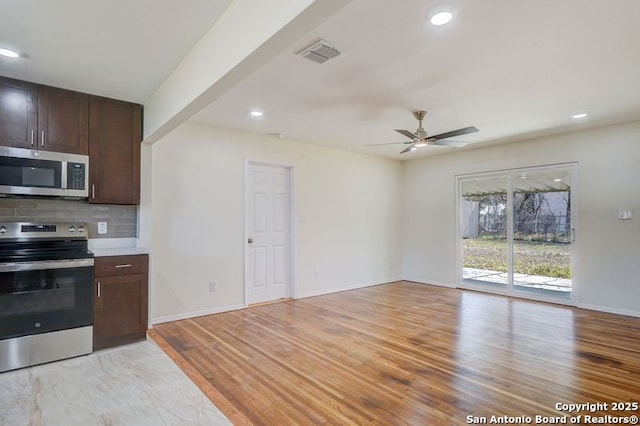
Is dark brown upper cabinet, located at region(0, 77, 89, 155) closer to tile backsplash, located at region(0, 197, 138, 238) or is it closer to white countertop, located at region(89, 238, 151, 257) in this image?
tile backsplash, located at region(0, 197, 138, 238)

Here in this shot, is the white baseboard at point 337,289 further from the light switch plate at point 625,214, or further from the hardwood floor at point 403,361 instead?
the light switch plate at point 625,214

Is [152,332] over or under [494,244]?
under

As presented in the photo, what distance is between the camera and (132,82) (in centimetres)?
314

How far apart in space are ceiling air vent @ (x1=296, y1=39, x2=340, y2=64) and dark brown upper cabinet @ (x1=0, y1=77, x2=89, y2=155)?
7.57 feet

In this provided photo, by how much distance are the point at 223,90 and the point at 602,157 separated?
5.12 meters

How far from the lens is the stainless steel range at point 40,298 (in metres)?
2.73

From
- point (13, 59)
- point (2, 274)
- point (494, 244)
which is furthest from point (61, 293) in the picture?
point (494, 244)

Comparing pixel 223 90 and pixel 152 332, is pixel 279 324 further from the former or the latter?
pixel 223 90

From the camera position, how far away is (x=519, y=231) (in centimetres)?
560

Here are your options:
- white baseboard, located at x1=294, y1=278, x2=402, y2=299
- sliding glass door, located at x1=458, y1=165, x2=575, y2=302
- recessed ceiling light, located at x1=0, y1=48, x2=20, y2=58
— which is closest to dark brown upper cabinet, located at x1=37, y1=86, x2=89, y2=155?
recessed ceiling light, located at x1=0, y1=48, x2=20, y2=58

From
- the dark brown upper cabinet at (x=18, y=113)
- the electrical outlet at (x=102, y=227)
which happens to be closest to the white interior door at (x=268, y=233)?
the electrical outlet at (x=102, y=227)

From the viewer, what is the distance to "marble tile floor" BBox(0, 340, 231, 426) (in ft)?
7.00

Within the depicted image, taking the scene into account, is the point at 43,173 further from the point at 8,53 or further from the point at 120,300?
the point at 120,300

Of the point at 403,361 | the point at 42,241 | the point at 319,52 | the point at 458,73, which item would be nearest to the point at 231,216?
the point at 42,241
